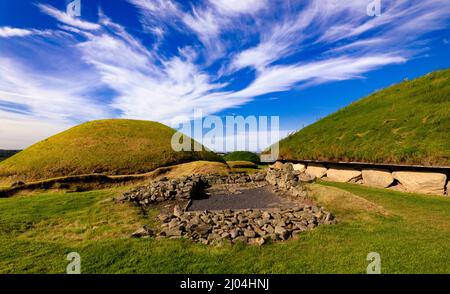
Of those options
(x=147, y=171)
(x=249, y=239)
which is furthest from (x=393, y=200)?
(x=147, y=171)

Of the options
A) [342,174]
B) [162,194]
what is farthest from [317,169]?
[162,194]

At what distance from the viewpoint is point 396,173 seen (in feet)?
49.1

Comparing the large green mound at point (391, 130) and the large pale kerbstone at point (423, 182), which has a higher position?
the large green mound at point (391, 130)

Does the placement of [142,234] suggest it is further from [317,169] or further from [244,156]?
[244,156]

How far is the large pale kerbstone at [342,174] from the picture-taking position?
1788 centimetres

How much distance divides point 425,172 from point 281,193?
7.99 meters

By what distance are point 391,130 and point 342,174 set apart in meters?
4.56

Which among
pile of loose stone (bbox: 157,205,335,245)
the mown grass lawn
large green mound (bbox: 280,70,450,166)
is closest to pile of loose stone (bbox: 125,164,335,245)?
pile of loose stone (bbox: 157,205,335,245)

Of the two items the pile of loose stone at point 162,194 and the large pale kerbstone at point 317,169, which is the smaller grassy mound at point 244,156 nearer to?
the large pale kerbstone at point 317,169

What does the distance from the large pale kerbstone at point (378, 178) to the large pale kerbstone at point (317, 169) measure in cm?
391

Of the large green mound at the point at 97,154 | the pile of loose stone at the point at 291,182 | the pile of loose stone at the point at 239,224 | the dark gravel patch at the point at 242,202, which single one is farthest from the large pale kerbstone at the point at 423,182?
the large green mound at the point at 97,154

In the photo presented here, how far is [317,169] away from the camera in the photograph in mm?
21594

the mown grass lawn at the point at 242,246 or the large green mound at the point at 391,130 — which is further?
the large green mound at the point at 391,130
